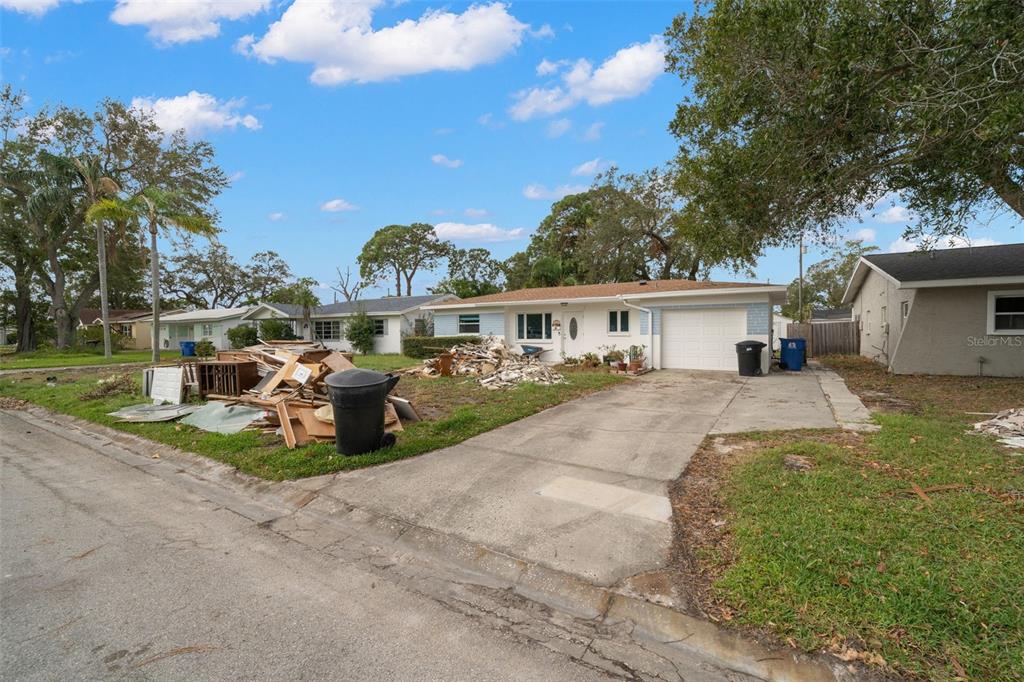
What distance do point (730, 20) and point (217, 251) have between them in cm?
5359

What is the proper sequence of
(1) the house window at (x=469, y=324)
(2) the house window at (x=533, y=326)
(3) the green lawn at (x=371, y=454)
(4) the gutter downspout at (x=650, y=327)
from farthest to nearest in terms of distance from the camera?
1. (1) the house window at (x=469, y=324)
2. (2) the house window at (x=533, y=326)
3. (4) the gutter downspout at (x=650, y=327)
4. (3) the green lawn at (x=371, y=454)

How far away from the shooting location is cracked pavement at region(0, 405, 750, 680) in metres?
2.50

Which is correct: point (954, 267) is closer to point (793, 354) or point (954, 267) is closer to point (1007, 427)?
point (793, 354)

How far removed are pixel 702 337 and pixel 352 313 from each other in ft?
67.9

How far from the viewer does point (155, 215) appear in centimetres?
1730

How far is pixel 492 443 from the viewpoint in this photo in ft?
22.0

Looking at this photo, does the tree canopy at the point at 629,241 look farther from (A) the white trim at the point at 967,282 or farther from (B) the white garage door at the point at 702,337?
(A) the white trim at the point at 967,282

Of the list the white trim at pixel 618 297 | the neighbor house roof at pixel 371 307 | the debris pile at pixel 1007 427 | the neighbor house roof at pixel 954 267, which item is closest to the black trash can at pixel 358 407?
the debris pile at pixel 1007 427

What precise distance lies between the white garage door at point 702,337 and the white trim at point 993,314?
218 inches

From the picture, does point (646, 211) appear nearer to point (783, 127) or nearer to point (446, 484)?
point (783, 127)

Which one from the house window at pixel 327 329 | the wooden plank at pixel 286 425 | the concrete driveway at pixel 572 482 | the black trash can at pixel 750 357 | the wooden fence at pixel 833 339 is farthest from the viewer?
the house window at pixel 327 329

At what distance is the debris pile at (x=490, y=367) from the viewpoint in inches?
492

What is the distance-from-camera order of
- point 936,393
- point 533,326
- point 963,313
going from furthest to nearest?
point 533,326
point 963,313
point 936,393

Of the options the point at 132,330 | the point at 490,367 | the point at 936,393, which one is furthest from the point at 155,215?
the point at 132,330
